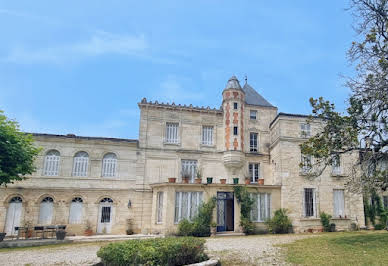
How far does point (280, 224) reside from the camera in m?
17.5

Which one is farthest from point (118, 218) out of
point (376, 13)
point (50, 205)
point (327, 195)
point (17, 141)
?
point (376, 13)

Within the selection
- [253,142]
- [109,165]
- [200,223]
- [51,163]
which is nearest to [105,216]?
[109,165]

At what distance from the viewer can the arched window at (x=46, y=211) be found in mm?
17672

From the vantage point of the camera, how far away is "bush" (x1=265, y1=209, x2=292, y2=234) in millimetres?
17484

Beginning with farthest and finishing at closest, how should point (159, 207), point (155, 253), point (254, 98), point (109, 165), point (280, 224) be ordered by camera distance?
point (254, 98) < point (109, 165) < point (159, 207) < point (280, 224) < point (155, 253)

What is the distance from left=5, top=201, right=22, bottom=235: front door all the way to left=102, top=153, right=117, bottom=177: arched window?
536cm

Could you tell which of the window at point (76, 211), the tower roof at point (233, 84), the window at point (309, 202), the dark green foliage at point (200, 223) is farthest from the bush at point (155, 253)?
the tower roof at point (233, 84)

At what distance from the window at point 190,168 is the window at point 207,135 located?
5.83ft

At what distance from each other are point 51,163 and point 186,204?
9.36m

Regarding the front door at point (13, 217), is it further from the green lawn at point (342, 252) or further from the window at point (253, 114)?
the window at point (253, 114)

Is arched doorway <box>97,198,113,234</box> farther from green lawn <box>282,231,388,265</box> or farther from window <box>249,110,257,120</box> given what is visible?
green lawn <box>282,231,388,265</box>

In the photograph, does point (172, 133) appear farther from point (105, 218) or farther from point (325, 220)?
point (325, 220)

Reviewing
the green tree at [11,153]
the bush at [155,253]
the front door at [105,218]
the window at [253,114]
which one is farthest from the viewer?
the window at [253,114]

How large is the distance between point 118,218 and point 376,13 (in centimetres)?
1744
